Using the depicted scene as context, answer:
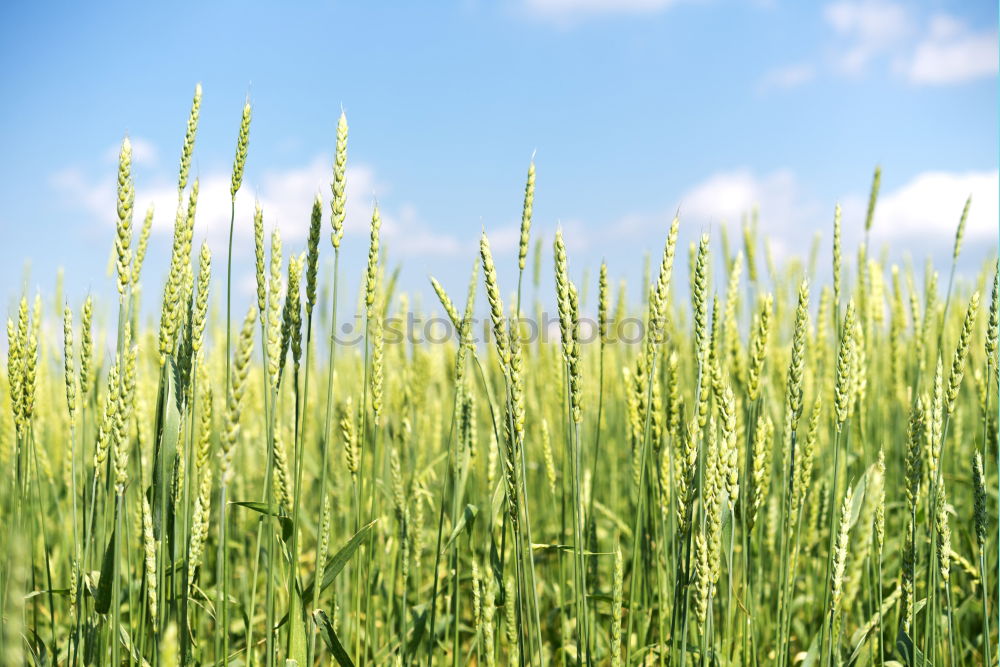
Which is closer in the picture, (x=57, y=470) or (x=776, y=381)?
(x=776, y=381)

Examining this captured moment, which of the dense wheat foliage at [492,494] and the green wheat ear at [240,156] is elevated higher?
the green wheat ear at [240,156]

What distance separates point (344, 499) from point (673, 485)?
43.5 inches

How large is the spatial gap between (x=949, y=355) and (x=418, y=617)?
2.96 metres

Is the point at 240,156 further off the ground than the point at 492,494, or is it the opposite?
the point at 240,156

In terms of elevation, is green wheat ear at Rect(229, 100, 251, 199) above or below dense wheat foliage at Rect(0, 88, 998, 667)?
above

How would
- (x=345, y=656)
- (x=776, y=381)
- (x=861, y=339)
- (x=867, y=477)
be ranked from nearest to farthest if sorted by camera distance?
(x=345, y=656), (x=867, y=477), (x=861, y=339), (x=776, y=381)

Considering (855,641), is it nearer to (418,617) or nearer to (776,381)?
(418,617)

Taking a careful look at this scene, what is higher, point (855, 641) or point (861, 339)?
point (861, 339)

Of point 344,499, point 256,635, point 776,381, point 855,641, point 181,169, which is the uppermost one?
point 181,169

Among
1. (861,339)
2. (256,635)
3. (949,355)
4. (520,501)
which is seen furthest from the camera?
(949,355)

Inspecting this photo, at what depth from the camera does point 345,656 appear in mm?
1217

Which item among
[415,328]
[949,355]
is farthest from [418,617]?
[949,355]

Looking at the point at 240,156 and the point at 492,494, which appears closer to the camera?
the point at 240,156

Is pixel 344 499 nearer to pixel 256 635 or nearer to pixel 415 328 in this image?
pixel 256 635
